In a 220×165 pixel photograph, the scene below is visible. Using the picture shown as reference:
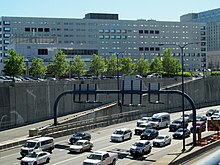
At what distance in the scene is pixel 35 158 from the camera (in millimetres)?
32625

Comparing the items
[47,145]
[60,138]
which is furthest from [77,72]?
[47,145]

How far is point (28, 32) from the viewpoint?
14825 centimetres

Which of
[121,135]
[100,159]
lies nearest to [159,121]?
[121,135]

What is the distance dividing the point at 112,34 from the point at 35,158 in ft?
425

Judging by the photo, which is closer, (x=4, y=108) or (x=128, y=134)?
(x=128, y=134)

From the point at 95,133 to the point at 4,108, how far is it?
38.1 feet

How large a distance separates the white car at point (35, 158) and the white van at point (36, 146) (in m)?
2.76

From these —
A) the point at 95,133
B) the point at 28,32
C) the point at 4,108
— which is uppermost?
the point at 28,32

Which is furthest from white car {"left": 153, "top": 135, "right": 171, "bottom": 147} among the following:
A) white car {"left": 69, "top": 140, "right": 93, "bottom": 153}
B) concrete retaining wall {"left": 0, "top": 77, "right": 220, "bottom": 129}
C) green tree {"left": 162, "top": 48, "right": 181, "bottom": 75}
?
green tree {"left": 162, "top": 48, "right": 181, "bottom": 75}

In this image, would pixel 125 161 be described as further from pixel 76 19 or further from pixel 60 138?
pixel 76 19

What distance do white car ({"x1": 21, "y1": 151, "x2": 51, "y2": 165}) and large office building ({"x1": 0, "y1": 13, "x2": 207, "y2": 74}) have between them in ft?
314

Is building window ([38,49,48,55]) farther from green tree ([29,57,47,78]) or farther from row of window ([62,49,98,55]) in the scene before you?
green tree ([29,57,47,78])

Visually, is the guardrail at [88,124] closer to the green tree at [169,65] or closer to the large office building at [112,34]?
the green tree at [169,65]

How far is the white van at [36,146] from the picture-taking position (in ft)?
119
